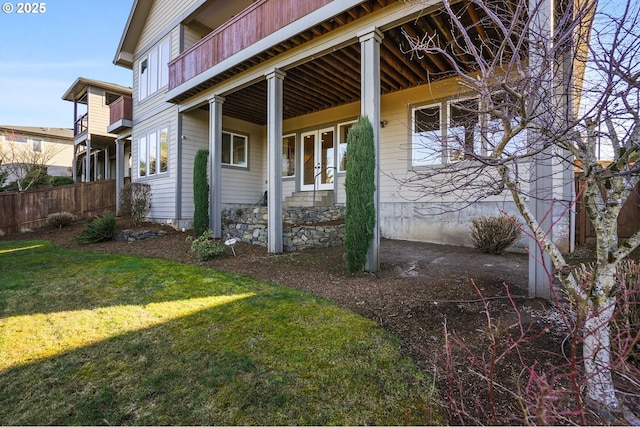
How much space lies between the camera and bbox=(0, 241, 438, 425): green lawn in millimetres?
1868

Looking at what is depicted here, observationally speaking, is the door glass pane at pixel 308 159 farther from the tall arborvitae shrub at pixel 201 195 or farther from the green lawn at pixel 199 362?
the green lawn at pixel 199 362

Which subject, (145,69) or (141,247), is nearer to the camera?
(141,247)

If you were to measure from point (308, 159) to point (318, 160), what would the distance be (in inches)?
20.9

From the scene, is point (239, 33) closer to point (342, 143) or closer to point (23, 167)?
point (342, 143)

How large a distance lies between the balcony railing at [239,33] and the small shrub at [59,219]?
6.63 m

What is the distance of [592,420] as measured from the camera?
5.44 feet

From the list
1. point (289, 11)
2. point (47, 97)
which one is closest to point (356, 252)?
point (289, 11)

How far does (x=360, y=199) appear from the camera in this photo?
4.77 meters

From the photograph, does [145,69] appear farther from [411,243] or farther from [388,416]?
[388,416]

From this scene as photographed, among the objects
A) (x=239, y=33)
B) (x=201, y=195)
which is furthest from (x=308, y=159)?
(x=239, y=33)

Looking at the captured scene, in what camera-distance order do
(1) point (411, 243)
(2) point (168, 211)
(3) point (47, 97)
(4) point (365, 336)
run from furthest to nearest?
(3) point (47, 97), (2) point (168, 211), (1) point (411, 243), (4) point (365, 336)

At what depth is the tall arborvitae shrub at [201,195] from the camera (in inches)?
312

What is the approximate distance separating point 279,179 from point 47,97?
19733 millimetres

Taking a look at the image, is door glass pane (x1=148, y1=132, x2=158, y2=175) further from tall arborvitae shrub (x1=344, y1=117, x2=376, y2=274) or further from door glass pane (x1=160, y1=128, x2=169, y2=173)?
tall arborvitae shrub (x1=344, y1=117, x2=376, y2=274)
